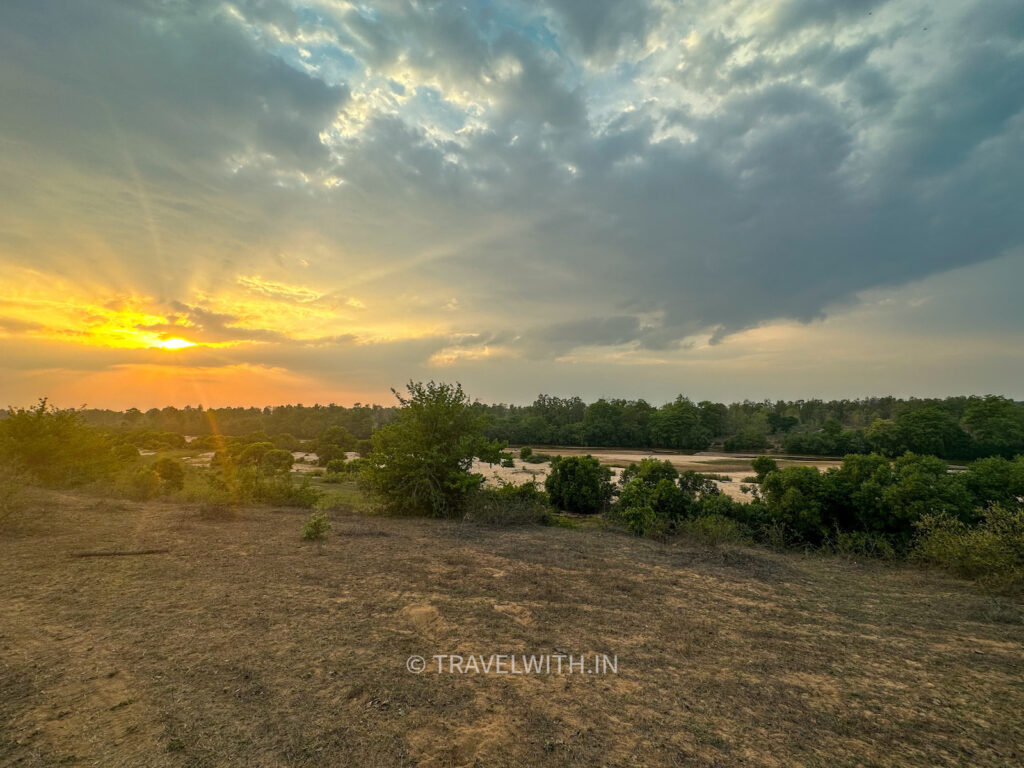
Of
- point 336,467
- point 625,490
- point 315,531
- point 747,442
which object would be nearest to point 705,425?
point 747,442

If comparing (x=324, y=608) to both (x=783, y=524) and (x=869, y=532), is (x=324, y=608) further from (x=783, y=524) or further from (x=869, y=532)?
(x=869, y=532)

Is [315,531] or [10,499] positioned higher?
[10,499]

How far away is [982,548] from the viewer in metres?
7.77

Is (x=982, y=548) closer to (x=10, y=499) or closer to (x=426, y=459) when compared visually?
(x=426, y=459)

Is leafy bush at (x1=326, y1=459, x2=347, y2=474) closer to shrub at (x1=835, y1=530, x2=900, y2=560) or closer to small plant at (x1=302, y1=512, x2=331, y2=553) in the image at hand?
small plant at (x1=302, y1=512, x2=331, y2=553)

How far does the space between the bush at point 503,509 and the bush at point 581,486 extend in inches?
153

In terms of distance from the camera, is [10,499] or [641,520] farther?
[641,520]

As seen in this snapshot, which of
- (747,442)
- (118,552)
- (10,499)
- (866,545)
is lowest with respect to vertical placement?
(747,442)

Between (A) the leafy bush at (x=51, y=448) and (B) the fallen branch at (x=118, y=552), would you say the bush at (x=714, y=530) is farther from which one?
(A) the leafy bush at (x=51, y=448)

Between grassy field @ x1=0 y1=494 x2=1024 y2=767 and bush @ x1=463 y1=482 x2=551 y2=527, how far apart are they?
4657 millimetres

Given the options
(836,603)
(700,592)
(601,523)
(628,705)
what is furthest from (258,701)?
(601,523)

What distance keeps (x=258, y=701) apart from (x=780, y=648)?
5.55 metres

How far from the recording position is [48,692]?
374 centimetres

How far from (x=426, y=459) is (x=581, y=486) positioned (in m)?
7.26
